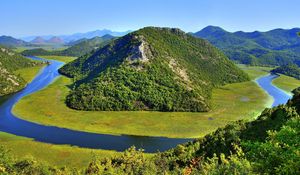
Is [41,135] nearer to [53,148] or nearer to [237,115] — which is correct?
[53,148]

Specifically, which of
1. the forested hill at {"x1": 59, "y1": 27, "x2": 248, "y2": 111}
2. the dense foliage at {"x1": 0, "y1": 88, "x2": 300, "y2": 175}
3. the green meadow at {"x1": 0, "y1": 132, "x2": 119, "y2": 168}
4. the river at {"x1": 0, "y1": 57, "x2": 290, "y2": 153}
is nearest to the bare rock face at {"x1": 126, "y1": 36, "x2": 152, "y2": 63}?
the forested hill at {"x1": 59, "y1": 27, "x2": 248, "y2": 111}

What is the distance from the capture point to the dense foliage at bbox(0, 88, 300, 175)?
20453 mm

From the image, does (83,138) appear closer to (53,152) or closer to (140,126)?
(53,152)

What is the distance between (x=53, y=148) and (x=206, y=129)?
195ft

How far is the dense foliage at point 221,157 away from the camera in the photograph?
67.1 feet

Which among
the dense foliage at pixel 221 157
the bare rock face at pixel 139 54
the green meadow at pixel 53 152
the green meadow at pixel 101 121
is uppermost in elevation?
the bare rock face at pixel 139 54

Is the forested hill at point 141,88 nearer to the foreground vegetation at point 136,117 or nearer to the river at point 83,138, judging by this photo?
the foreground vegetation at point 136,117

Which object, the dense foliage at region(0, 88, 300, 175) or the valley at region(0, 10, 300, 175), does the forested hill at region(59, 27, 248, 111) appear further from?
the dense foliage at region(0, 88, 300, 175)

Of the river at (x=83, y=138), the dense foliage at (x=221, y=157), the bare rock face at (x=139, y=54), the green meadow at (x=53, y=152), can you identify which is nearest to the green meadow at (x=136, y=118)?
the river at (x=83, y=138)

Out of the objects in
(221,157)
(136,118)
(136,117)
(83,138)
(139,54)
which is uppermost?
(139,54)

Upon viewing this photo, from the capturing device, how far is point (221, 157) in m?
31.8

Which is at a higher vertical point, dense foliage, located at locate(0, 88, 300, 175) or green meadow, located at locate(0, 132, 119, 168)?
dense foliage, located at locate(0, 88, 300, 175)

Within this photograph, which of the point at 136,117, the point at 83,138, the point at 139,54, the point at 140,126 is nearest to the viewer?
the point at 83,138

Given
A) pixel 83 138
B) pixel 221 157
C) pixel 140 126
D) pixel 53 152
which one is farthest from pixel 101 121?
pixel 221 157
